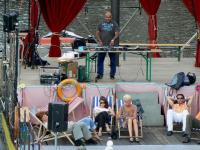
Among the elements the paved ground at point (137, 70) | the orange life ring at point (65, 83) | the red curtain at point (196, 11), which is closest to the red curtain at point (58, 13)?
the paved ground at point (137, 70)

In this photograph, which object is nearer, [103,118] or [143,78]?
[103,118]

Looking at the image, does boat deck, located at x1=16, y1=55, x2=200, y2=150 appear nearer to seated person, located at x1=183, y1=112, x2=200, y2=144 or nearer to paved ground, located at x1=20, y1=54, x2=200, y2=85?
paved ground, located at x1=20, y1=54, x2=200, y2=85

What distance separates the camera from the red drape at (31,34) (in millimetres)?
17177

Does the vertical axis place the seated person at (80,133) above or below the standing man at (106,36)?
below

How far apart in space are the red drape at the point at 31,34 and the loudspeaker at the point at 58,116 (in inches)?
237

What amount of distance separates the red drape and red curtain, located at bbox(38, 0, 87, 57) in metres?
0.29

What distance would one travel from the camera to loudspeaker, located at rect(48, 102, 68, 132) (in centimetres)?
1118

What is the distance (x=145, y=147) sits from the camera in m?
13.0

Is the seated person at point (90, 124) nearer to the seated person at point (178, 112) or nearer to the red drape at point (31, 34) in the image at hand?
the seated person at point (178, 112)

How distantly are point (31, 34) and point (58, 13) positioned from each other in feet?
3.03

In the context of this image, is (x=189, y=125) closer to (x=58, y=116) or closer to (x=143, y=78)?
(x=143, y=78)

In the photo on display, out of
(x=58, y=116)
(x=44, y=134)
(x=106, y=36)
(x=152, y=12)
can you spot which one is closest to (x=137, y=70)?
(x=106, y=36)

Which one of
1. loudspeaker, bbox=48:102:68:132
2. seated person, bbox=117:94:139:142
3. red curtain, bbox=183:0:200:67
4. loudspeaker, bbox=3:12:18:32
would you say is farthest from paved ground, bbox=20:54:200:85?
loudspeaker, bbox=48:102:68:132

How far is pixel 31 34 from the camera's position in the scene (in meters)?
17.6
